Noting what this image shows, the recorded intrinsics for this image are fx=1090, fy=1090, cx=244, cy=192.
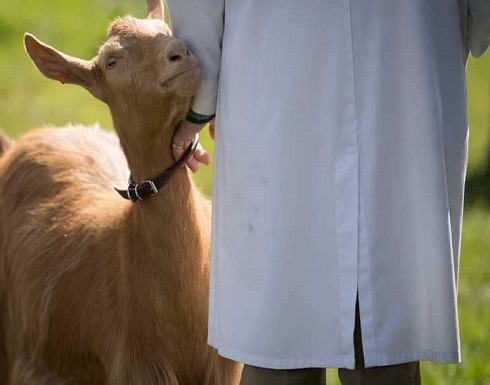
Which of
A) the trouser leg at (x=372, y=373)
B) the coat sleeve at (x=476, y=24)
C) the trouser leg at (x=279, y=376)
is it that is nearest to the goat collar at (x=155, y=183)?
the trouser leg at (x=279, y=376)

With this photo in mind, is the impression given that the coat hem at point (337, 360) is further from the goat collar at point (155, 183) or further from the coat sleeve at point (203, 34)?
Result: the coat sleeve at point (203, 34)

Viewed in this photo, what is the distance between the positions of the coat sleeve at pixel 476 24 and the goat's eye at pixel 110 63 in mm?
1238

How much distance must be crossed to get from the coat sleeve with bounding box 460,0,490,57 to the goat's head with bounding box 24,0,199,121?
0.93m

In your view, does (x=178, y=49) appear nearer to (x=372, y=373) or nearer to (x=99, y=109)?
(x=372, y=373)

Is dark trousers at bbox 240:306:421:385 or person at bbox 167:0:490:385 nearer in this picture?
person at bbox 167:0:490:385

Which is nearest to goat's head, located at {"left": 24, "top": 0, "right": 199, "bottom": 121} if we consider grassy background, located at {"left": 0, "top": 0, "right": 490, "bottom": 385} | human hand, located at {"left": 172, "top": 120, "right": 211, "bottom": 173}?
human hand, located at {"left": 172, "top": 120, "right": 211, "bottom": 173}

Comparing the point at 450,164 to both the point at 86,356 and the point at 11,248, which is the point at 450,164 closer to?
the point at 86,356

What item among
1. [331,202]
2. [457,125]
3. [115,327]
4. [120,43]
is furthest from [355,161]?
[115,327]

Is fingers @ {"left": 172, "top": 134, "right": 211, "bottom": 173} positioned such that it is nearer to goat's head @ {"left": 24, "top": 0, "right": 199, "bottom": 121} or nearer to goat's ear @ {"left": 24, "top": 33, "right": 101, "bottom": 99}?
goat's head @ {"left": 24, "top": 0, "right": 199, "bottom": 121}

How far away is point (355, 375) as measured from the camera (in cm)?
354

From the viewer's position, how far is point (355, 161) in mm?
3389

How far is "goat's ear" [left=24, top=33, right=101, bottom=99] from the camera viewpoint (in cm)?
404

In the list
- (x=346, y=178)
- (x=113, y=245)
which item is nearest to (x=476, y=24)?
(x=346, y=178)

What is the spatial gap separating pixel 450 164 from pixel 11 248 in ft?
8.23
